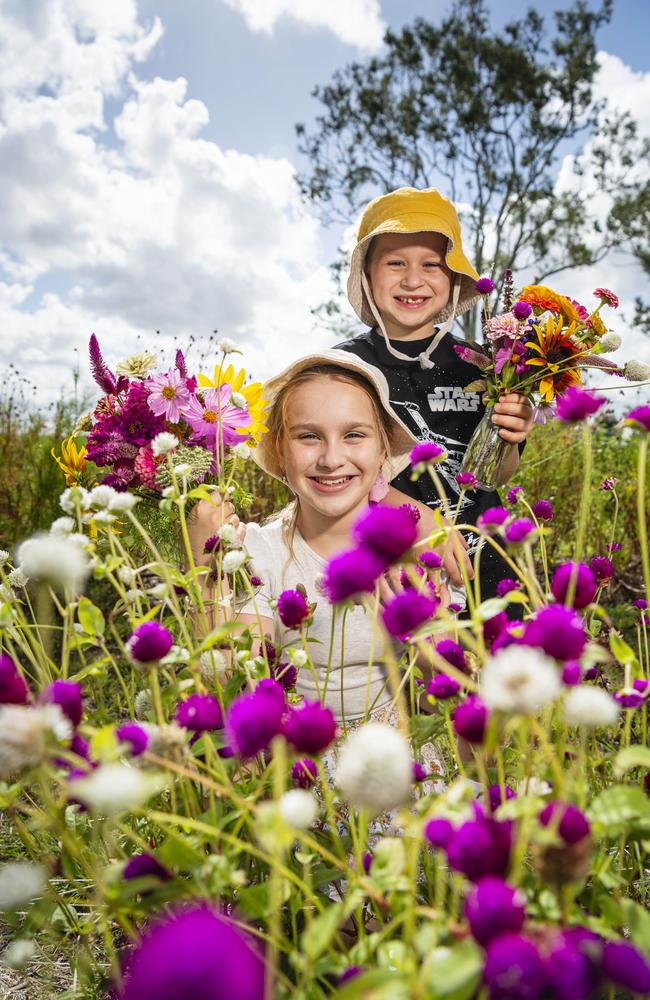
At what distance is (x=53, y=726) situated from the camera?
0.52 metres

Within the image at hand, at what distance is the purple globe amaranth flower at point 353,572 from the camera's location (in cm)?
53

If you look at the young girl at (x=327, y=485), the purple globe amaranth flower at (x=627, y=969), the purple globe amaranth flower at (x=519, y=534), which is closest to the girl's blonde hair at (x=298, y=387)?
the young girl at (x=327, y=485)

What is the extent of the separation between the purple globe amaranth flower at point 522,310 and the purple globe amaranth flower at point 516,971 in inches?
57.4

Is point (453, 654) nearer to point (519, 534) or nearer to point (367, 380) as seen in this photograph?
point (519, 534)

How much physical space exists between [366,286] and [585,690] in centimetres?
240

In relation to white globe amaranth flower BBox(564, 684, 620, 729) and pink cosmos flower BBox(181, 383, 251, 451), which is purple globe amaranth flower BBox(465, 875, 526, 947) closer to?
white globe amaranth flower BBox(564, 684, 620, 729)

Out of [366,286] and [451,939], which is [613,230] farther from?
[451,939]

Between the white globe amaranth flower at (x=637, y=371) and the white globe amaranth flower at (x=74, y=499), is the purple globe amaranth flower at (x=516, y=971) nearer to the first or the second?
the white globe amaranth flower at (x=74, y=499)

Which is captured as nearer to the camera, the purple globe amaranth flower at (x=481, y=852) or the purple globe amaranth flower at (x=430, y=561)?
the purple globe amaranth flower at (x=481, y=852)

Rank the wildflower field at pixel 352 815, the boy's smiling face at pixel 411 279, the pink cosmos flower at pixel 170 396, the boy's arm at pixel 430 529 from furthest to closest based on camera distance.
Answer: the boy's smiling face at pixel 411 279 → the boy's arm at pixel 430 529 → the pink cosmos flower at pixel 170 396 → the wildflower field at pixel 352 815

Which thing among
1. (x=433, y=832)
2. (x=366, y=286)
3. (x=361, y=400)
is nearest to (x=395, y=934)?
(x=433, y=832)

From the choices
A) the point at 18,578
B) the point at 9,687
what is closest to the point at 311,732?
the point at 9,687

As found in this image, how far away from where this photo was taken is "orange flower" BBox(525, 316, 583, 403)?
1625 mm

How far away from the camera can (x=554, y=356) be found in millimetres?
1662
